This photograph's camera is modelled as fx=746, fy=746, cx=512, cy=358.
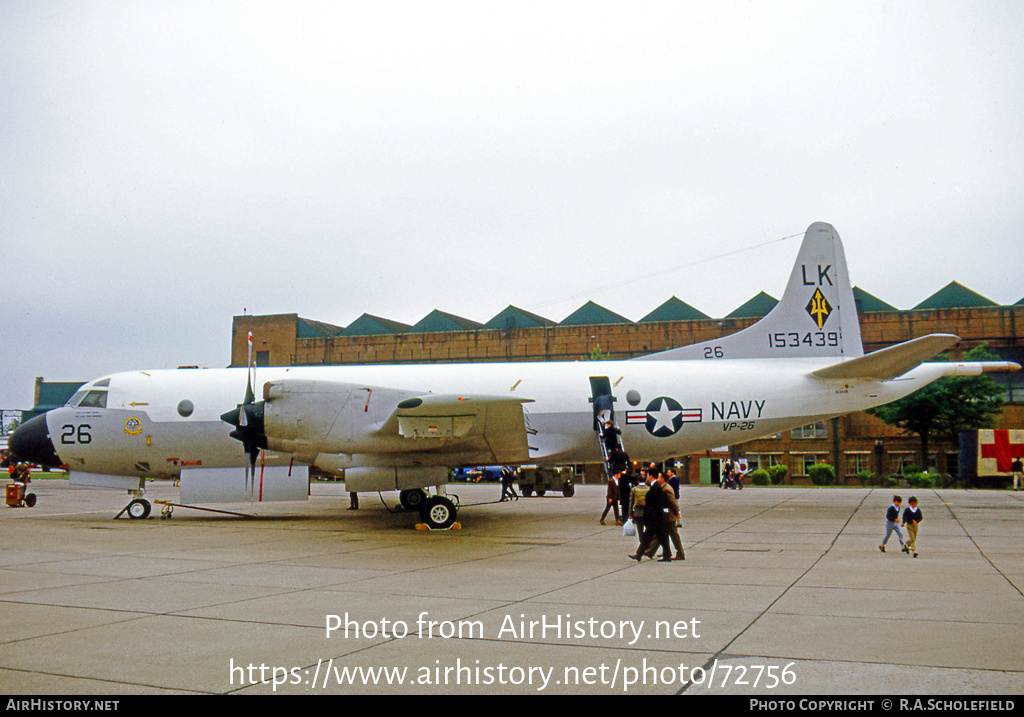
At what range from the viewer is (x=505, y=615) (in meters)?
7.09

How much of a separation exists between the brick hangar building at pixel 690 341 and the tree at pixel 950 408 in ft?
11.4

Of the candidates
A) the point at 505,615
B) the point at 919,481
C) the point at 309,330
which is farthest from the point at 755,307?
the point at 505,615

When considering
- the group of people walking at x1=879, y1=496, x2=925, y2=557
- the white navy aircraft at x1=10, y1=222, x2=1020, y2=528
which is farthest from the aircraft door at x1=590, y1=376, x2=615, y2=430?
the group of people walking at x1=879, y1=496, x2=925, y2=557

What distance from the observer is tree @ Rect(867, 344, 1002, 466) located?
46844mm

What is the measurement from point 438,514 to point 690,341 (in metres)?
48.7

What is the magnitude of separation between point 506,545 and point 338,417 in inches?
189

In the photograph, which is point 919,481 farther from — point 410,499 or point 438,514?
point 438,514

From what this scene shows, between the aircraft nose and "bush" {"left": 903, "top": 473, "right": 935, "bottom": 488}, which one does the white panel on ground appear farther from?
"bush" {"left": 903, "top": 473, "right": 935, "bottom": 488}

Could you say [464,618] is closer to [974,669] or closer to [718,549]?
[974,669]

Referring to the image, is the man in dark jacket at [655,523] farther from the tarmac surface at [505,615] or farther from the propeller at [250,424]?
the propeller at [250,424]

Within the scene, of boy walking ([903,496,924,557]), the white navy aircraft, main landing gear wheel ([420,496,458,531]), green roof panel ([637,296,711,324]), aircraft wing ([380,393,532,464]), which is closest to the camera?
boy walking ([903,496,924,557])

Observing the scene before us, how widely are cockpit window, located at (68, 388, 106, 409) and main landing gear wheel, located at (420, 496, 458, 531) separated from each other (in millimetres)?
9005

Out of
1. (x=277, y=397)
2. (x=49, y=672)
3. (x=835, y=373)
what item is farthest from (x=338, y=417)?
(x=835, y=373)

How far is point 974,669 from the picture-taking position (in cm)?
514
